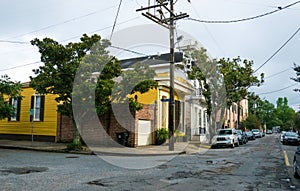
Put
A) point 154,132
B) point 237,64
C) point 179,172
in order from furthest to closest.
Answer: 1. point 237,64
2. point 154,132
3. point 179,172

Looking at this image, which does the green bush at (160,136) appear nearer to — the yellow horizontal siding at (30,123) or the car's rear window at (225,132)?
the car's rear window at (225,132)

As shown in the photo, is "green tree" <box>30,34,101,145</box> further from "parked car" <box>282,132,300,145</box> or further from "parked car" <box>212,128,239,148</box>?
"parked car" <box>282,132,300,145</box>

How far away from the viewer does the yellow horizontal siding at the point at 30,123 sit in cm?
2388

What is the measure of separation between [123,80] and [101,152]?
4059 mm

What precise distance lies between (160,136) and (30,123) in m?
10.4

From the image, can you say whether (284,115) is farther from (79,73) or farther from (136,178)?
(136,178)

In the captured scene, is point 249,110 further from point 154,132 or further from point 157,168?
point 157,168

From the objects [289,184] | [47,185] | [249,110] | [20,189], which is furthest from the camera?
[249,110]

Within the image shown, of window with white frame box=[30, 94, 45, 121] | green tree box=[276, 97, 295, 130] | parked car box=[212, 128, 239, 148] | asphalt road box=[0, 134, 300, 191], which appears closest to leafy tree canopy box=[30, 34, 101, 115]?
asphalt road box=[0, 134, 300, 191]

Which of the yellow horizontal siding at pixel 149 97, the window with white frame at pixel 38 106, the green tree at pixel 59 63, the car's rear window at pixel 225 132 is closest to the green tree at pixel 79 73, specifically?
the green tree at pixel 59 63

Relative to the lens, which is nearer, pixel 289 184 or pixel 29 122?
pixel 289 184

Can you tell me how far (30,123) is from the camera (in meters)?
24.9

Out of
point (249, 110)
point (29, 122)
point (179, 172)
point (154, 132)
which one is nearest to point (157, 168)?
point (179, 172)

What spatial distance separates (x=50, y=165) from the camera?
11.9 metres
